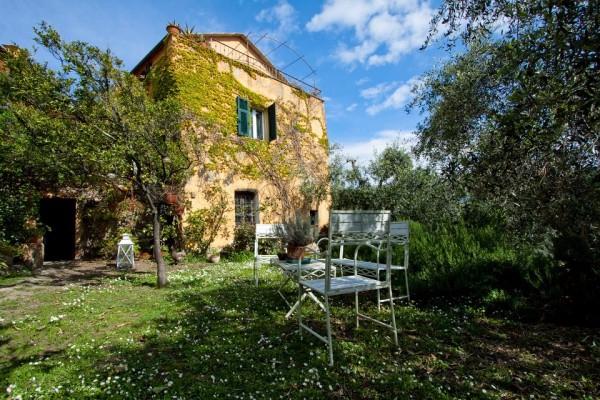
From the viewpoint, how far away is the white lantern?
6.34 metres

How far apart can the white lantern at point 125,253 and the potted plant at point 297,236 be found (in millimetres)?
4467

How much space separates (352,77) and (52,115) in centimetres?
623

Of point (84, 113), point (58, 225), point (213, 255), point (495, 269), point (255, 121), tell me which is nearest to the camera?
point (495, 269)

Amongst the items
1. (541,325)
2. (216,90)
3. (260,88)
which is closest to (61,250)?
(216,90)

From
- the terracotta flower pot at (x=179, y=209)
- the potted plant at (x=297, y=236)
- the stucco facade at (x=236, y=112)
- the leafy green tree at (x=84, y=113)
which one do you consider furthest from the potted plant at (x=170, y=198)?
the potted plant at (x=297, y=236)

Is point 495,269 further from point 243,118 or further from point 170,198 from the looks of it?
point 243,118

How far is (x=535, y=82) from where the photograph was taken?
77.5 inches

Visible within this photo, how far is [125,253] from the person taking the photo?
20.9 feet

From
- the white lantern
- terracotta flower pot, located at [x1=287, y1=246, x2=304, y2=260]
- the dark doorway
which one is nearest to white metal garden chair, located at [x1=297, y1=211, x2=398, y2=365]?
terracotta flower pot, located at [x1=287, y1=246, x2=304, y2=260]

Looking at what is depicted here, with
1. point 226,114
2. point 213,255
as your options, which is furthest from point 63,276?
point 226,114

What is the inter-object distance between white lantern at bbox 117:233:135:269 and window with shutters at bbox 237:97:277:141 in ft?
14.6

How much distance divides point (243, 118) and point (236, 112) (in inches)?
10.8

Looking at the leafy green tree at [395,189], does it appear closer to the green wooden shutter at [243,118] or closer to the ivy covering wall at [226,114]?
the ivy covering wall at [226,114]

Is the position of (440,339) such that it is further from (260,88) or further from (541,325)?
(260,88)
